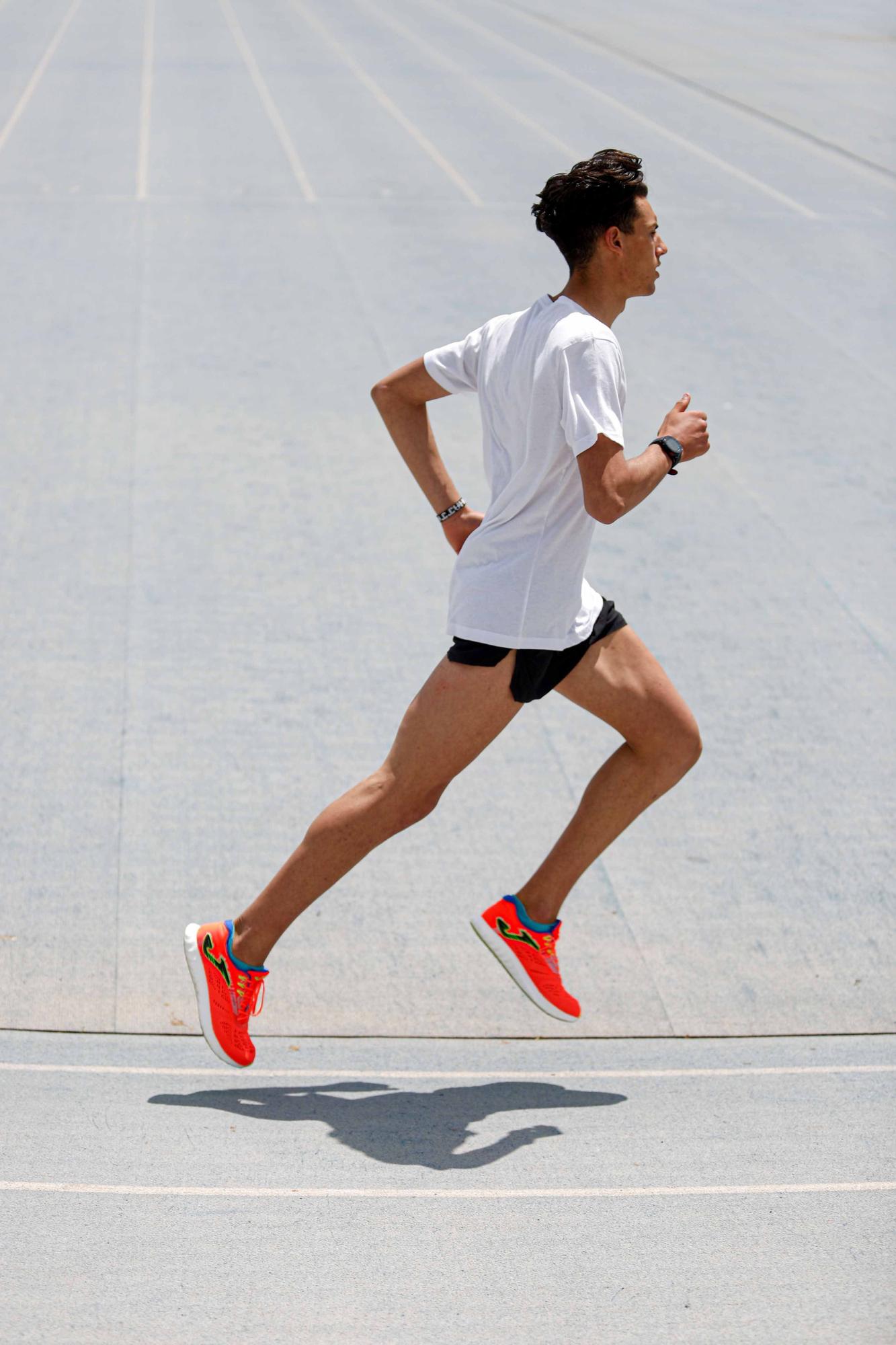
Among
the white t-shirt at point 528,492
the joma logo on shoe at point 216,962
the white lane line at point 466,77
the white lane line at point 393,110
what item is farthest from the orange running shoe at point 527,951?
the white lane line at point 466,77

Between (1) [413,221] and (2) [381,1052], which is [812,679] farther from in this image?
(1) [413,221]

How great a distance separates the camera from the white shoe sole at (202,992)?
10.3ft

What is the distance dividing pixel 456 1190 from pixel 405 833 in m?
1.65

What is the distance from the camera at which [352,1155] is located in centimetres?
290

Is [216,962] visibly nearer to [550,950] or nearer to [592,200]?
[550,950]

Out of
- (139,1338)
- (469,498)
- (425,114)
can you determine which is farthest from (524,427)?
(425,114)

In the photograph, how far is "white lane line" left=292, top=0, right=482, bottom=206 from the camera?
38.2 ft

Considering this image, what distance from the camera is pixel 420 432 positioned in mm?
3373

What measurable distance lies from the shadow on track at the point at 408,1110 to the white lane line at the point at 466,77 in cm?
1105

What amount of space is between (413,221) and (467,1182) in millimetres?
8633

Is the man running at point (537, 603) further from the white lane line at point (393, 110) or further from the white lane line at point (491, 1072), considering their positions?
the white lane line at point (393, 110)

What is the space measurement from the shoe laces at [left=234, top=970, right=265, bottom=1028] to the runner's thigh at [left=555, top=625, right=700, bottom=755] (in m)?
0.88

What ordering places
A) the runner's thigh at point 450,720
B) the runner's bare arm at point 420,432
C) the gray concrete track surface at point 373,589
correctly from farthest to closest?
the gray concrete track surface at point 373,589 < the runner's bare arm at point 420,432 < the runner's thigh at point 450,720

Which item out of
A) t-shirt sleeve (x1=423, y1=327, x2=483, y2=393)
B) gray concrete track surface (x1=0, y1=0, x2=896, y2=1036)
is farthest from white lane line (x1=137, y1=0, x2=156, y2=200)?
t-shirt sleeve (x1=423, y1=327, x2=483, y2=393)
